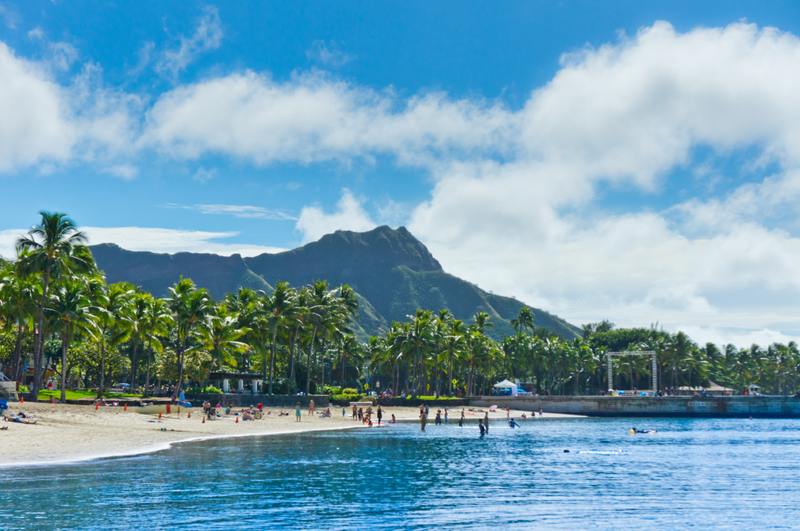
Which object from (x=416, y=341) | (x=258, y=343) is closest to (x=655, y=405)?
(x=416, y=341)

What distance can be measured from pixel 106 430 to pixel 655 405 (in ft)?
288

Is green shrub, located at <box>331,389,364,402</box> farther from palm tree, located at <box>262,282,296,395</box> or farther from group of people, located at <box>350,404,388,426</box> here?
group of people, located at <box>350,404,388,426</box>

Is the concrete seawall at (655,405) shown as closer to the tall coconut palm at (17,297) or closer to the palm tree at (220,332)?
the palm tree at (220,332)

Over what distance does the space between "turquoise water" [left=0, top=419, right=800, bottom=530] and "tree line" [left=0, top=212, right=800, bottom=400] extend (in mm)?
24492

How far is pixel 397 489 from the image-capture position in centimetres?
2500

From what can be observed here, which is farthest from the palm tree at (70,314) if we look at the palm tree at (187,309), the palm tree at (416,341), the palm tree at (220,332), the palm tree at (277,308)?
the palm tree at (416,341)

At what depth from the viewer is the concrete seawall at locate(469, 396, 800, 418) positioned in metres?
96.8

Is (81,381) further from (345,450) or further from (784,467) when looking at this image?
(784,467)

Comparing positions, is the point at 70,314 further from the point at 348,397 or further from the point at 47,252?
the point at 348,397

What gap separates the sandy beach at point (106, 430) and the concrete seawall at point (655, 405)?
4164 cm

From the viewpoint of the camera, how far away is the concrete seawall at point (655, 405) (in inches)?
3812

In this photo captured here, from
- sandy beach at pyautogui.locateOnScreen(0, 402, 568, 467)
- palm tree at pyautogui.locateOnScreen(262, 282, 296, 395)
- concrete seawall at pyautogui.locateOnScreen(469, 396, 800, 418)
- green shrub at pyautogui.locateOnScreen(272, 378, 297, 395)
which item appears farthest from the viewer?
concrete seawall at pyautogui.locateOnScreen(469, 396, 800, 418)

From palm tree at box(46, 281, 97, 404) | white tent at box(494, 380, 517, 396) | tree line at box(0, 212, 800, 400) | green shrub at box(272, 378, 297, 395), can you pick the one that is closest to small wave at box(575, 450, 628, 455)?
tree line at box(0, 212, 800, 400)

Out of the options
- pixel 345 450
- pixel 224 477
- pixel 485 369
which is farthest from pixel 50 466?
pixel 485 369
